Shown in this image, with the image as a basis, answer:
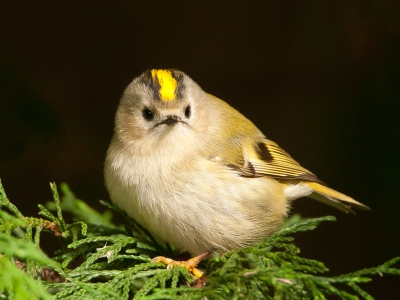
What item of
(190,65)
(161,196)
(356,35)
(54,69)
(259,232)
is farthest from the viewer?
(190,65)

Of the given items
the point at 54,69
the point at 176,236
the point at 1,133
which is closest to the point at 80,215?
the point at 176,236

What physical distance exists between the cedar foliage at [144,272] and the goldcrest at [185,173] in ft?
0.31

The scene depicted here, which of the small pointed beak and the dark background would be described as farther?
the dark background

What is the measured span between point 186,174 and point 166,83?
222 mm

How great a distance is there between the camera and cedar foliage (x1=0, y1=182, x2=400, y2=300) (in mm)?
667

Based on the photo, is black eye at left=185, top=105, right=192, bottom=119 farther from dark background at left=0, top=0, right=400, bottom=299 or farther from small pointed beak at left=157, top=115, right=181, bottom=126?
dark background at left=0, top=0, right=400, bottom=299

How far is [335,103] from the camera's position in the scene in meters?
1.72

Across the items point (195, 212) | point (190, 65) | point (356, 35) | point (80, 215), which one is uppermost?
point (356, 35)

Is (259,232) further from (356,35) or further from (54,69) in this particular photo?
(54,69)

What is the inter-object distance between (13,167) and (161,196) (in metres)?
0.94

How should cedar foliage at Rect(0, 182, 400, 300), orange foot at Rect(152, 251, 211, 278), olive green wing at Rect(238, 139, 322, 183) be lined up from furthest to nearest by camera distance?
olive green wing at Rect(238, 139, 322, 183) → orange foot at Rect(152, 251, 211, 278) → cedar foliage at Rect(0, 182, 400, 300)

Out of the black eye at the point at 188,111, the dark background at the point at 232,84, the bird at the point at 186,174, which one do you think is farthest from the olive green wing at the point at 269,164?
the dark background at the point at 232,84

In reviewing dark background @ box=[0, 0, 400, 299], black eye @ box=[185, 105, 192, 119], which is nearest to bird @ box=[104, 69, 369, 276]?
black eye @ box=[185, 105, 192, 119]

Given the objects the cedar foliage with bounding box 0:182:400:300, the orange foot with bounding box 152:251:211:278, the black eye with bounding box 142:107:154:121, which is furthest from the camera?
the black eye with bounding box 142:107:154:121
